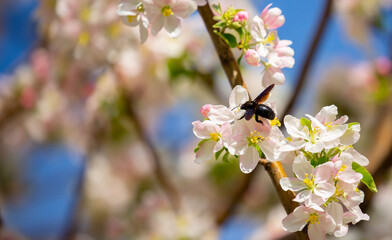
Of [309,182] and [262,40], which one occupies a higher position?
[262,40]

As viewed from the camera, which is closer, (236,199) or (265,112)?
(265,112)

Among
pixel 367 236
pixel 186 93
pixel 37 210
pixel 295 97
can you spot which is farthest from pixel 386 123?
pixel 37 210

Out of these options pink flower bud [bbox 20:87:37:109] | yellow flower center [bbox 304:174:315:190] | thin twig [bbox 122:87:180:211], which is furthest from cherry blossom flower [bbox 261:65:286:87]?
pink flower bud [bbox 20:87:37:109]

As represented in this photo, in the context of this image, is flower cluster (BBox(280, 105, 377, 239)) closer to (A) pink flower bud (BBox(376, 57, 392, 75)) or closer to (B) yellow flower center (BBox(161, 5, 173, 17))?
(B) yellow flower center (BBox(161, 5, 173, 17))

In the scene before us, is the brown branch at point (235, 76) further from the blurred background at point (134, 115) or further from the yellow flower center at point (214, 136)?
the blurred background at point (134, 115)

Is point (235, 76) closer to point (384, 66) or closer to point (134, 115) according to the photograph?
point (134, 115)

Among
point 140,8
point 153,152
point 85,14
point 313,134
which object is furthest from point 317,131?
point 153,152

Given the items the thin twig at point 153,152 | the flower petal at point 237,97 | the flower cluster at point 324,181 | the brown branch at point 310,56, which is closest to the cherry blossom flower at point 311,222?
the flower cluster at point 324,181
